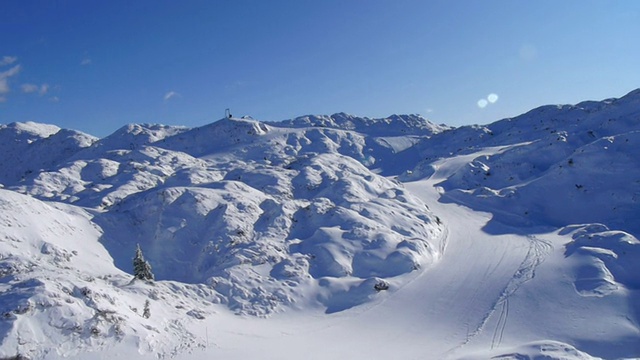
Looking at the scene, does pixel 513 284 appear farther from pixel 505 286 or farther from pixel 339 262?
pixel 339 262

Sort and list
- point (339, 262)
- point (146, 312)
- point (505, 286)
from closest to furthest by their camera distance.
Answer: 1. point (146, 312)
2. point (505, 286)
3. point (339, 262)

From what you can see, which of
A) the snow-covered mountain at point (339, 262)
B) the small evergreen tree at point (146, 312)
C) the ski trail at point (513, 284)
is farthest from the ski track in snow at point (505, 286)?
the small evergreen tree at point (146, 312)

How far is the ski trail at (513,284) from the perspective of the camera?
20672mm

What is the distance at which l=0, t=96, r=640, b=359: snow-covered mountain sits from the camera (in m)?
18.3

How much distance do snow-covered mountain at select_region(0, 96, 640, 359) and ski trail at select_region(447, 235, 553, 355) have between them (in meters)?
0.15

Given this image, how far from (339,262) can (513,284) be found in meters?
11.1

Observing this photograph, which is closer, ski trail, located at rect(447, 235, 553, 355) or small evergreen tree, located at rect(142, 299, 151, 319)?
A: small evergreen tree, located at rect(142, 299, 151, 319)

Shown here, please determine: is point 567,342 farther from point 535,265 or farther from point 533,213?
point 533,213

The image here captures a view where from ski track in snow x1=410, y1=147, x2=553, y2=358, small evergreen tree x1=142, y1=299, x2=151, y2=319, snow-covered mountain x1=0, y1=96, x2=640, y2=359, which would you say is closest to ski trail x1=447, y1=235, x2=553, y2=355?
ski track in snow x1=410, y1=147, x2=553, y2=358

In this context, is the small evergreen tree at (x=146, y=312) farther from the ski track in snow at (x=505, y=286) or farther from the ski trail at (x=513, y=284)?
the ski trail at (x=513, y=284)

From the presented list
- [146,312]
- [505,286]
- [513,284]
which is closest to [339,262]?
[505,286]

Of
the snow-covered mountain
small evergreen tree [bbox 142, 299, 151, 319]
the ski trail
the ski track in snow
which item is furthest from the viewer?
the ski trail

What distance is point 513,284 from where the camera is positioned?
26.0 meters

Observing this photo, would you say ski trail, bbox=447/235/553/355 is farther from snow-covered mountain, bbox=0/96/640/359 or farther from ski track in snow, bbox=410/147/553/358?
snow-covered mountain, bbox=0/96/640/359
